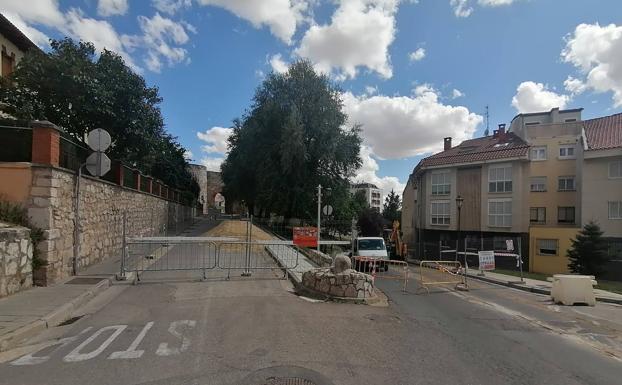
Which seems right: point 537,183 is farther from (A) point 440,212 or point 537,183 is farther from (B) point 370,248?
(B) point 370,248

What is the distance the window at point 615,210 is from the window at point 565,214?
5325mm

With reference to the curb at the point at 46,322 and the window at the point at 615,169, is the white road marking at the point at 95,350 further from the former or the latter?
the window at the point at 615,169

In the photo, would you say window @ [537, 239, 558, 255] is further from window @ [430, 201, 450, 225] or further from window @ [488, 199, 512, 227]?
window @ [430, 201, 450, 225]

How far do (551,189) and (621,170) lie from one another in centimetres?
663

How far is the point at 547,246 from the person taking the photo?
1399 inches

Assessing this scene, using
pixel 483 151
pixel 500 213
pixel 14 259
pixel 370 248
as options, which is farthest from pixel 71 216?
pixel 483 151

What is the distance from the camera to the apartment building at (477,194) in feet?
124

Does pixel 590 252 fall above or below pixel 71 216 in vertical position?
below

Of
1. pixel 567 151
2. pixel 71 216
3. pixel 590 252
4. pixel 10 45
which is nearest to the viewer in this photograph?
pixel 71 216

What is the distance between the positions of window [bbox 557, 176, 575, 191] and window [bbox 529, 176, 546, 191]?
1196 mm

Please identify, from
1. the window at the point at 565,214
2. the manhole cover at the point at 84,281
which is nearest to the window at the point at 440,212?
the window at the point at 565,214

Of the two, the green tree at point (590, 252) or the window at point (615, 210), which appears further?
the window at point (615, 210)

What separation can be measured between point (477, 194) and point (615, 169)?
10.6 metres

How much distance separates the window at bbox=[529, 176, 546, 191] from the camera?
39819 millimetres
